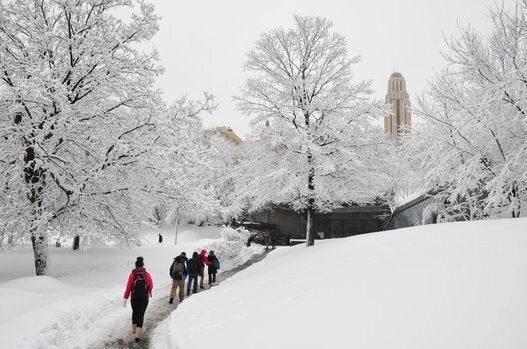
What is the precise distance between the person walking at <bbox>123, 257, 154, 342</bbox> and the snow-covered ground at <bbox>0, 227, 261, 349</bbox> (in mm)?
760

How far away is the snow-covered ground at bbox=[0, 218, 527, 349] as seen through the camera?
3664mm

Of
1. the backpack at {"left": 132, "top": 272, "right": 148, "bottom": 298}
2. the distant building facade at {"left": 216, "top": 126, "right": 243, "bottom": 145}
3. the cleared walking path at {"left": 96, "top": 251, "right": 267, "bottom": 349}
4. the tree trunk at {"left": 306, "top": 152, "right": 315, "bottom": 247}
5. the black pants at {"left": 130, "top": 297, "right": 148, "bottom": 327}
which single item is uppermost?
the distant building facade at {"left": 216, "top": 126, "right": 243, "bottom": 145}

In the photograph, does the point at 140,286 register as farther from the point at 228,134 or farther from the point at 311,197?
the point at 228,134

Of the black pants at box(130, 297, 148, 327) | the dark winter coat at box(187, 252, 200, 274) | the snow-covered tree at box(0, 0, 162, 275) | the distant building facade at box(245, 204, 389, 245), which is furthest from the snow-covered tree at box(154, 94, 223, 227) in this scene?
the distant building facade at box(245, 204, 389, 245)

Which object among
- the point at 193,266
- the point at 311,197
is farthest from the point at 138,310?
the point at 311,197

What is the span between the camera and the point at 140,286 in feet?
23.5

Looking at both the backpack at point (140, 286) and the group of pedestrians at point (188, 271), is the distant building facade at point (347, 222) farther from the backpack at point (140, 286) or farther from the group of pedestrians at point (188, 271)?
the backpack at point (140, 286)

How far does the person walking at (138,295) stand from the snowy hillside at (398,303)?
0.54m

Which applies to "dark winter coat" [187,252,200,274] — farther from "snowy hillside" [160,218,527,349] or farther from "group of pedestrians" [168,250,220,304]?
"snowy hillside" [160,218,527,349]

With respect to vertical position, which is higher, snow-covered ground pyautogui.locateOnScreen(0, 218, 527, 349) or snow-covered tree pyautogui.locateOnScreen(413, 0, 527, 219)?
snow-covered tree pyautogui.locateOnScreen(413, 0, 527, 219)

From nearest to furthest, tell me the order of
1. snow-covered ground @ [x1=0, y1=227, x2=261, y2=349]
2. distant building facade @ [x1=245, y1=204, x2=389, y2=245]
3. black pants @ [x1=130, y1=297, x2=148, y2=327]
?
snow-covered ground @ [x1=0, y1=227, x2=261, y2=349], black pants @ [x1=130, y1=297, x2=148, y2=327], distant building facade @ [x1=245, y1=204, x2=389, y2=245]

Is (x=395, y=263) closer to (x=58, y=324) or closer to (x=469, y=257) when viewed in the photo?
(x=469, y=257)

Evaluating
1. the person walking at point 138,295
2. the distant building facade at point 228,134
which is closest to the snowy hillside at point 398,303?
the person walking at point 138,295

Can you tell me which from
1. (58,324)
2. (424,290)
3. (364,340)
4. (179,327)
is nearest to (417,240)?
(424,290)
